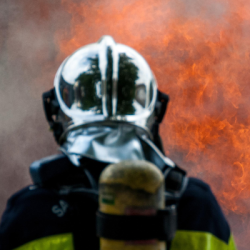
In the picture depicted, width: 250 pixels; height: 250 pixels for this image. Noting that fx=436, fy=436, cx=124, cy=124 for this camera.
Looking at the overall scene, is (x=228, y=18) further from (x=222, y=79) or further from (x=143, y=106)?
(x=143, y=106)

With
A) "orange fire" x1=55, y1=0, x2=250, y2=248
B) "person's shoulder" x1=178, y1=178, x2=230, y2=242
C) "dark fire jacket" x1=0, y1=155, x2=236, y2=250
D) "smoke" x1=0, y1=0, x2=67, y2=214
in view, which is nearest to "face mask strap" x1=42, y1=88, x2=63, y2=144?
"dark fire jacket" x1=0, y1=155, x2=236, y2=250

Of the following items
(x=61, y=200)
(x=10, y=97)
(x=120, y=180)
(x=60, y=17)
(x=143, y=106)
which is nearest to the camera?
(x=120, y=180)

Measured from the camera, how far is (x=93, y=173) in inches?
77.5

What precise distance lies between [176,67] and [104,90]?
609cm

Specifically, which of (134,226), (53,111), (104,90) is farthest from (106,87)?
(134,226)

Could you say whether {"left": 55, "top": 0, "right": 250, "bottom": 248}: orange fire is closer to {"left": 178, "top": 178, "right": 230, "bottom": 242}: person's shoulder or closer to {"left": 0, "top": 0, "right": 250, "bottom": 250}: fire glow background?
{"left": 0, "top": 0, "right": 250, "bottom": 250}: fire glow background

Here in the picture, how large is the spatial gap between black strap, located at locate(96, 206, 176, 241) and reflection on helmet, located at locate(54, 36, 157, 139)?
2.90 feet

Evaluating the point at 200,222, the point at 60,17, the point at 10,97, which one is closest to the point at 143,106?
the point at 200,222

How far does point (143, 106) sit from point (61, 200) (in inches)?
34.8

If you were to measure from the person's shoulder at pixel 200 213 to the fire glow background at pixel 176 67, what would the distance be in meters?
5.94

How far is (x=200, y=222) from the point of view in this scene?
6.40 ft

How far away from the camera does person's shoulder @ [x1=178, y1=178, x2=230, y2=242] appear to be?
6.38 ft

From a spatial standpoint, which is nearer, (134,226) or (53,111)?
(134,226)

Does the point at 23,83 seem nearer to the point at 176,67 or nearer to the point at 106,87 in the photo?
the point at 176,67
